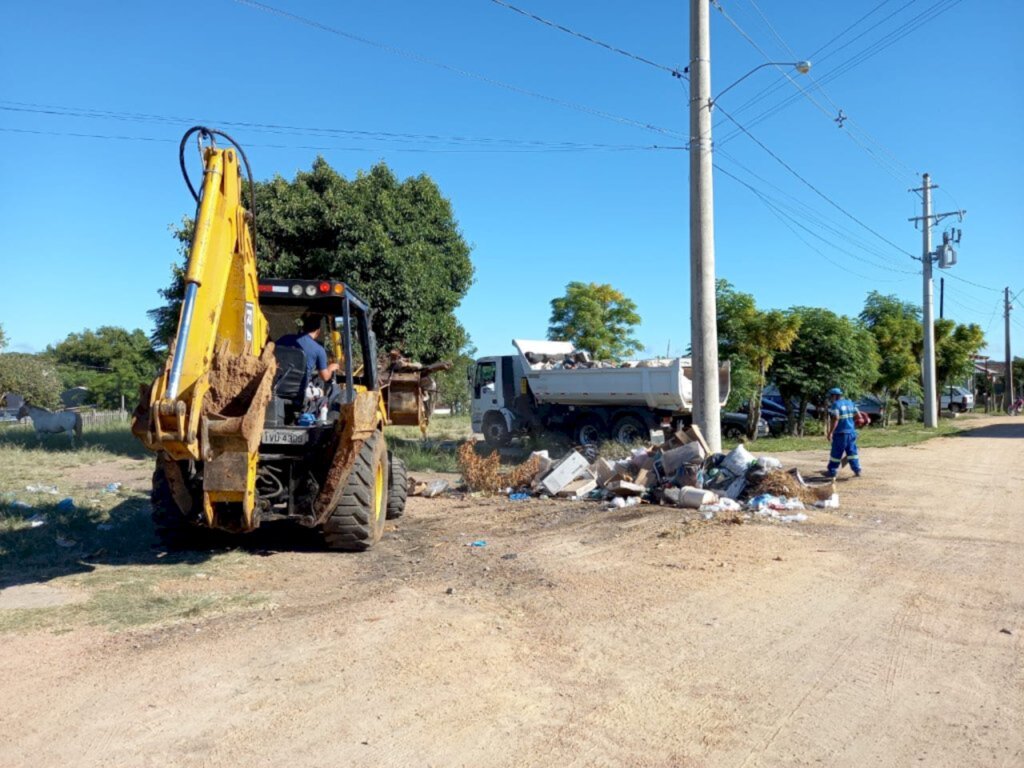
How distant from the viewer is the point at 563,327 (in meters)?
35.5

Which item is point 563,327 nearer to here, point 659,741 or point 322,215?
point 322,215

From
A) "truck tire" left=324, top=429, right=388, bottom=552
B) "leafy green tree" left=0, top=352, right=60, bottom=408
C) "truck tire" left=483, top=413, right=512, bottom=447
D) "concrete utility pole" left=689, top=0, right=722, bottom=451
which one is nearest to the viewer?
"truck tire" left=324, top=429, right=388, bottom=552

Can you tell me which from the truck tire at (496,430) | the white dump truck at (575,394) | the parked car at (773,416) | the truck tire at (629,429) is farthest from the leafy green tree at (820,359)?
the truck tire at (496,430)

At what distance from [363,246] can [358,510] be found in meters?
10.3

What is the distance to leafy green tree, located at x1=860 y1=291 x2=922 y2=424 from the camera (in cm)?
2897

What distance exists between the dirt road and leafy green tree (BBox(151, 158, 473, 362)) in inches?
391

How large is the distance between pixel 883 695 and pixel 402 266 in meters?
13.9

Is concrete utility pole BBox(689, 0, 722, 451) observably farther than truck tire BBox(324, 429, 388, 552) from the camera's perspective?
Yes

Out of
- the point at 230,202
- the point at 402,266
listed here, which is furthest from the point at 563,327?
the point at 230,202

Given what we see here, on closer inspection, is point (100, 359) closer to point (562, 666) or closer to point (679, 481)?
point (679, 481)

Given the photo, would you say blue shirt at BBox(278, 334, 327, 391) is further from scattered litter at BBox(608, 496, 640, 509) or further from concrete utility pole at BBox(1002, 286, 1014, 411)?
concrete utility pole at BBox(1002, 286, 1014, 411)

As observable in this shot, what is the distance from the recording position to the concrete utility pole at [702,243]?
39.3 feet

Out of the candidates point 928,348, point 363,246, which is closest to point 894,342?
point 928,348

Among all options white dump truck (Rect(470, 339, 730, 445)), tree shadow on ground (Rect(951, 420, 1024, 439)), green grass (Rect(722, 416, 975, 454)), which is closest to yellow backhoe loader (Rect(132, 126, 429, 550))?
white dump truck (Rect(470, 339, 730, 445))
